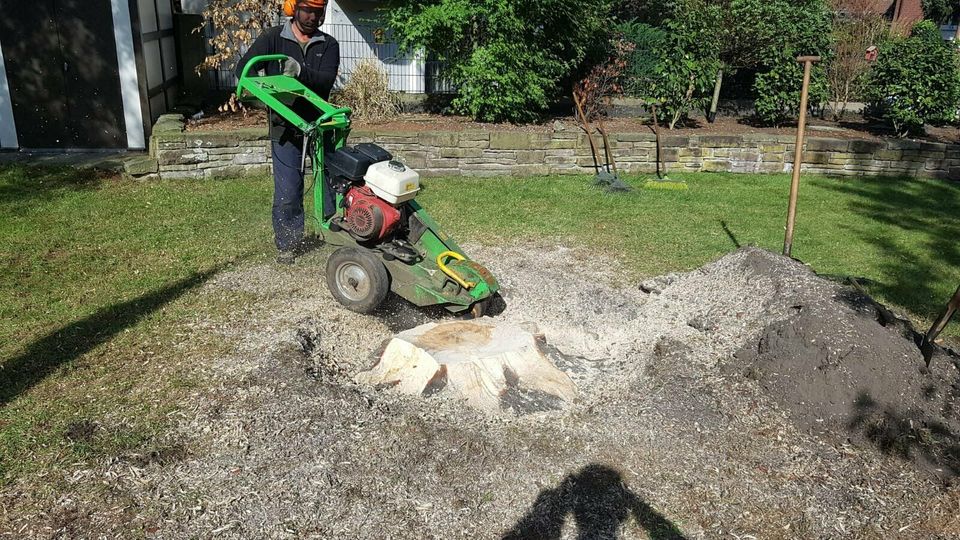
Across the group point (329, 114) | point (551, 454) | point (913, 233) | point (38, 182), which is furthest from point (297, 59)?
point (913, 233)

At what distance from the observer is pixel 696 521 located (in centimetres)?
337

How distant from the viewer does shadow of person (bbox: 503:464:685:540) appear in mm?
3256

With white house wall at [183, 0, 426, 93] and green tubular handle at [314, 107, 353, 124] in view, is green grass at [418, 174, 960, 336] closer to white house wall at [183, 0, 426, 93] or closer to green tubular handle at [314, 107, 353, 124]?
green tubular handle at [314, 107, 353, 124]

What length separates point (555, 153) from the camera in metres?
9.75

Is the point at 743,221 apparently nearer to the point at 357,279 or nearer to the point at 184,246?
the point at 357,279

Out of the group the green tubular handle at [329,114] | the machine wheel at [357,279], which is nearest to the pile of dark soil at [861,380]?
the machine wheel at [357,279]

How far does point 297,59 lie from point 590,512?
4070mm

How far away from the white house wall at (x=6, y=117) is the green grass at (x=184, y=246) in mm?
1226

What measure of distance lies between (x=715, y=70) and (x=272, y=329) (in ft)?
26.4

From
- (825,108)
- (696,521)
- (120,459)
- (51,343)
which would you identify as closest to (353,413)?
(120,459)

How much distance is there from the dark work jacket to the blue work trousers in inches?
4.1

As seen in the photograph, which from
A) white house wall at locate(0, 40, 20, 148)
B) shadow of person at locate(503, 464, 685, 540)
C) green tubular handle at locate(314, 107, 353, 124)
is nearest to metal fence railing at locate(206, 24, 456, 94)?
white house wall at locate(0, 40, 20, 148)

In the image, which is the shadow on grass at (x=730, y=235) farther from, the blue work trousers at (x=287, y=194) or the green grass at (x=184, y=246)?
the blue work trousers at (x=287, y=194)

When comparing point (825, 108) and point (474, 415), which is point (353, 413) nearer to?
point (474, 415)
